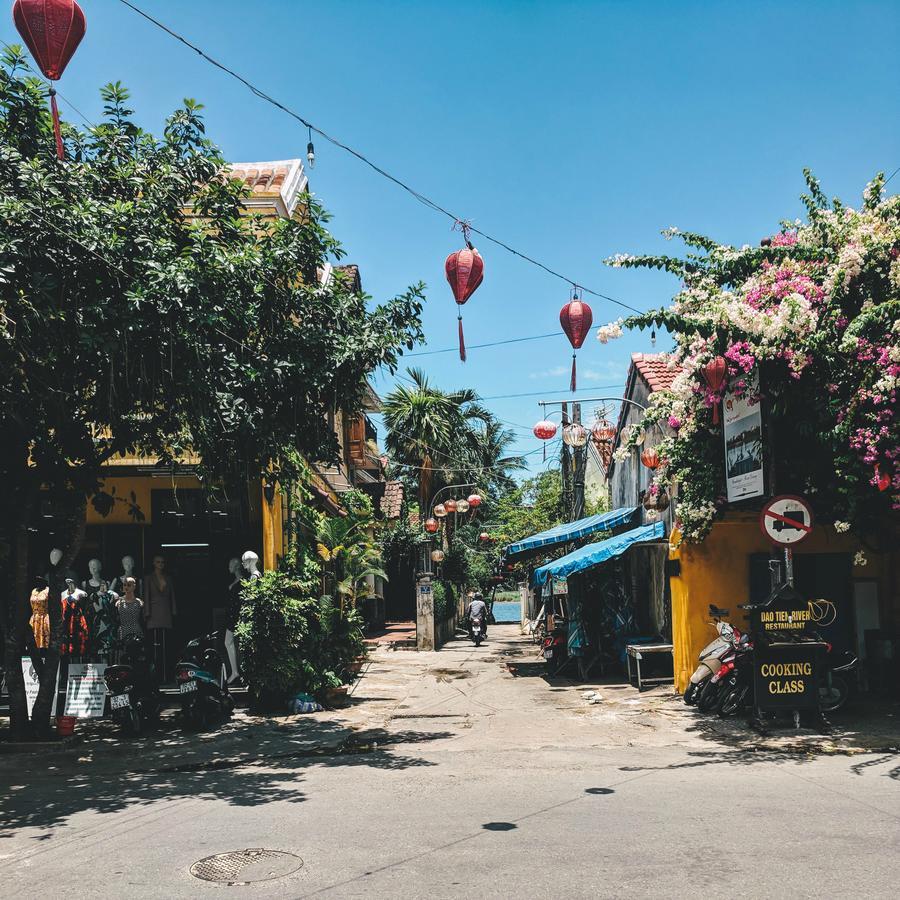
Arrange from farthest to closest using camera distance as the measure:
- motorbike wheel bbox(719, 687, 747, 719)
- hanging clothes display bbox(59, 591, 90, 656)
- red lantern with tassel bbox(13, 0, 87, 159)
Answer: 1. hanging clothes display bbox(59, 591, 90, 656)
2. motorbike wheel bbox(719, 687, 747, 719)
3. red lantern with tassel bbox(13, 0, 87, 159)

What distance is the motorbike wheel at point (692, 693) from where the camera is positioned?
13647 millimetres

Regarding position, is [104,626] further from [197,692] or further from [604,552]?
[604,552]

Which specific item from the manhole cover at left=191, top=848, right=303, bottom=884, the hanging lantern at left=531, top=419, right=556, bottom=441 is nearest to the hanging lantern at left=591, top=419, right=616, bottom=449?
the hanging lantern at left=531, top=419, right=556, bottom=441

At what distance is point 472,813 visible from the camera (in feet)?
24.4

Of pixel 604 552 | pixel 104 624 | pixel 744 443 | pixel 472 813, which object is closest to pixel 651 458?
pixel 604 552

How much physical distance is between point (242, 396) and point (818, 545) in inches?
398

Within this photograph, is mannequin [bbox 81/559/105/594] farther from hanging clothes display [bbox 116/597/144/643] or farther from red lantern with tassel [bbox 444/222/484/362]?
red lantern with tassel [bbox 444/222/484/362]

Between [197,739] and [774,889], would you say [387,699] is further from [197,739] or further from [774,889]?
[774,889]

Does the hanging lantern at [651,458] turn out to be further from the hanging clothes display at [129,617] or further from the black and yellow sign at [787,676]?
the hanging clothes display at [129,617]

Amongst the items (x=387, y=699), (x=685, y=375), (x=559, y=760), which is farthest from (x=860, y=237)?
(x=387, y=699)

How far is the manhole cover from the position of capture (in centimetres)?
583

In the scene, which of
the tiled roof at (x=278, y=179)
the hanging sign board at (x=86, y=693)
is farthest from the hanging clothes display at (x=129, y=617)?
the tiled roof at (x=278, y=179)

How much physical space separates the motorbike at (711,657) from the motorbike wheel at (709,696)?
183 mm

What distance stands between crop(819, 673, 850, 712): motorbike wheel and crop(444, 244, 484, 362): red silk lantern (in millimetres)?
7179
